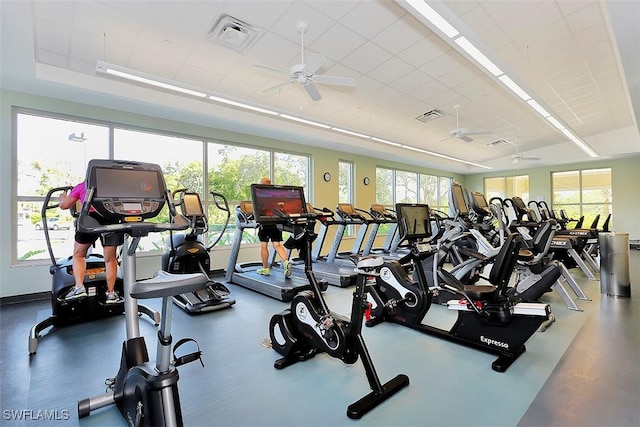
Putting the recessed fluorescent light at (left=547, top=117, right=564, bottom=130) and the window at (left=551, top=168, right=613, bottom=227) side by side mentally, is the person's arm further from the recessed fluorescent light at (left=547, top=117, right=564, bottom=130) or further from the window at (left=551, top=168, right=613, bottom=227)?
the window at (left=551, top=168, right=613, bottom=227)

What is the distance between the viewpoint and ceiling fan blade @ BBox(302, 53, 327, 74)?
3.56 metres

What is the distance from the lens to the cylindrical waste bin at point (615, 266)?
4469 mm

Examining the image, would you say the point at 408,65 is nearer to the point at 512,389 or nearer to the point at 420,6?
the point at 420,6

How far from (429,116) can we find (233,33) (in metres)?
5.05

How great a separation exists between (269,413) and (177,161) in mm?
5407

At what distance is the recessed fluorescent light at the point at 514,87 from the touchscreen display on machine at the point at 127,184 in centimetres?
459

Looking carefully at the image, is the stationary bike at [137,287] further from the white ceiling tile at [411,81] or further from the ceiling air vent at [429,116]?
the ceiling air vent at [429,116]

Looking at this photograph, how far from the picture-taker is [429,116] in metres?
7.51

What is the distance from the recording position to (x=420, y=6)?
9.68 feet

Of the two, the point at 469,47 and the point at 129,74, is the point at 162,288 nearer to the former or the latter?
the point at 129,74

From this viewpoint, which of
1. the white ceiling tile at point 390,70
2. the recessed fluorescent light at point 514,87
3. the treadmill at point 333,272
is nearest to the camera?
the recessed fluorescent light at point 514,87

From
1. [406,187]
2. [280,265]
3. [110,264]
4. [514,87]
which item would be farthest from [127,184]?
[406,187]

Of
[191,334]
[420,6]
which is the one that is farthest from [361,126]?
[191,334]

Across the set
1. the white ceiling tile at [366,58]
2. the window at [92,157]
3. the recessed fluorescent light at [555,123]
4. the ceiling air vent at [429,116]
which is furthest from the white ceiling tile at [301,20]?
the recessed fluorescent light at [555,123]
